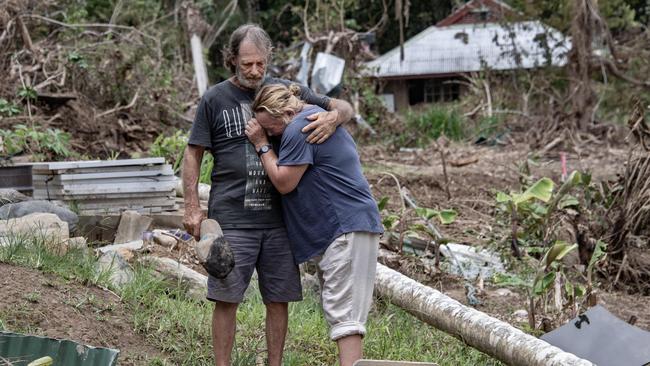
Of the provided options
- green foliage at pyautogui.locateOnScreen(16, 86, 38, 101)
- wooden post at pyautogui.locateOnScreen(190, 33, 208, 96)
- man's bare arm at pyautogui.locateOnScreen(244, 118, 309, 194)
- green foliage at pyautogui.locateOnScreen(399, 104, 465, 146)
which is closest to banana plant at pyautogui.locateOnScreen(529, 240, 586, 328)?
man's bare arm at pyautogui.locateOnScreen(244, 118, 309, 194)

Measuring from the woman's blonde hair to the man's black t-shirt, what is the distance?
182mm

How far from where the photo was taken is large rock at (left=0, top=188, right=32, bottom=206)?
809cm

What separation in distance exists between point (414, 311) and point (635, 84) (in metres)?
17.1

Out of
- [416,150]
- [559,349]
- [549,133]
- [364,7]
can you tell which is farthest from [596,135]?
[364,7]

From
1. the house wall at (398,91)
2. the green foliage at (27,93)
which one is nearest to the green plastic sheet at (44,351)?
the green foliage at (27,93)

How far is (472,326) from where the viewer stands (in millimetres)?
5691

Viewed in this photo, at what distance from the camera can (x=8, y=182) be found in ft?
28.4

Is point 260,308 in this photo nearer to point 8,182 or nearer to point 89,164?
point 89,164

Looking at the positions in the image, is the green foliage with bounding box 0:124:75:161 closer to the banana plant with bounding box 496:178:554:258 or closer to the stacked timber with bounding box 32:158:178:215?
the stacked timber with bounding box 32:158:178:215

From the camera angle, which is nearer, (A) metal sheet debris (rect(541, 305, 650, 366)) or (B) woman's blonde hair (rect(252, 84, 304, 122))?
(B) woman's blonde hair (rect(252, 84, 304, 122))

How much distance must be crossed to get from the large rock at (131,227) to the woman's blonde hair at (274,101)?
346 cm

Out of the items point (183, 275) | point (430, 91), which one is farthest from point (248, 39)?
point (430, 91)

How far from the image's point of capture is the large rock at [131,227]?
7871mm

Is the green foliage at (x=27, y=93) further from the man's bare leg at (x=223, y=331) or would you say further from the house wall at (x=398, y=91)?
the house wall at (x=398, y=91)
